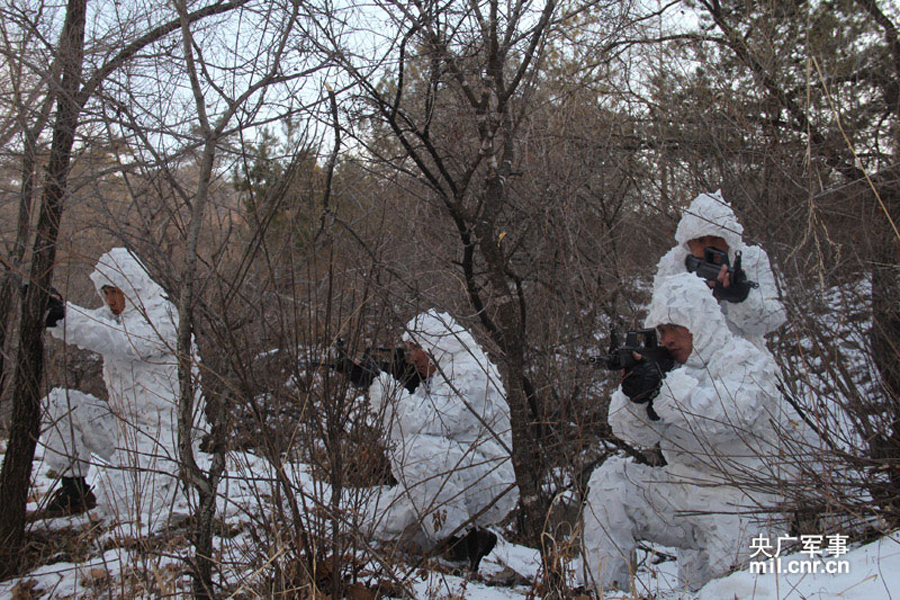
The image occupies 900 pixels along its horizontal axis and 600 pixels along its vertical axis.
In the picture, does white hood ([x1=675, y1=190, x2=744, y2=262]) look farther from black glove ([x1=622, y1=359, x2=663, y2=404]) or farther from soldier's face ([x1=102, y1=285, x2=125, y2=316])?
soldier's face ([x1=102, y1=285, x2=125, y2=316])

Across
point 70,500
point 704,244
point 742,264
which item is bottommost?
point 70,500

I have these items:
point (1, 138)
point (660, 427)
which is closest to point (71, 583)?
point (1, 138)

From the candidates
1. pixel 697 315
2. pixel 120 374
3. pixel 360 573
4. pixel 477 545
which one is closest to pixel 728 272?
pixel 697 315

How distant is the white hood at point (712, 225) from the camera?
137 inches

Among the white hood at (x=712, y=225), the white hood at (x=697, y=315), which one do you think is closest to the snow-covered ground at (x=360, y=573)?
the white hood at (x=697, y=315)

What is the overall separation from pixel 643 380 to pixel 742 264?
127 cm

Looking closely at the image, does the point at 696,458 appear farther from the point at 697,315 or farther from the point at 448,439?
the point at 448,439

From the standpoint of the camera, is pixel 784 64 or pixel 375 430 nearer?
pixel 375 430

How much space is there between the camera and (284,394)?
2201 millimetres

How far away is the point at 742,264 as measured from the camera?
11.6ft

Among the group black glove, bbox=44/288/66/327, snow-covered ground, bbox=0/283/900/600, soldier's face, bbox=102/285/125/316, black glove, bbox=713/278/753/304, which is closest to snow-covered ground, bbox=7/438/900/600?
snow-covered ground, bbox=0/283/900/600

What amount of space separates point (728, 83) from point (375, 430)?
17.9 ft

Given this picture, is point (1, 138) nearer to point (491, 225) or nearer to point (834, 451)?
point (491, 225)

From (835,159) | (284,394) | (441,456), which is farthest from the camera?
(835,159)
